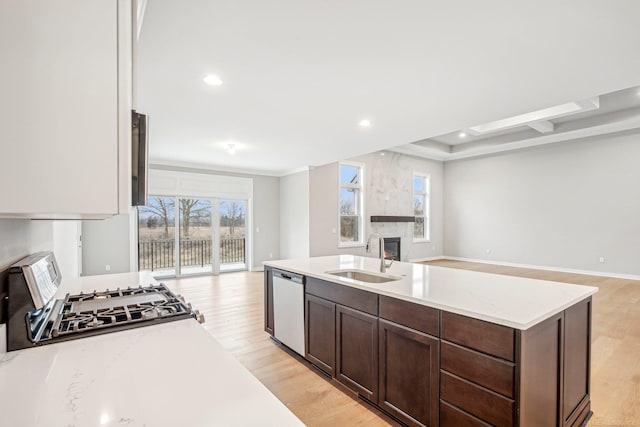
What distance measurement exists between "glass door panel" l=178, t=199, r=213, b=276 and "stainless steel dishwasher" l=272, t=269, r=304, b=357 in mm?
4482

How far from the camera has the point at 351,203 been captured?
821cm

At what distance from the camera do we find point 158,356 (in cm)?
104

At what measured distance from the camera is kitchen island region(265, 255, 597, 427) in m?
1.46

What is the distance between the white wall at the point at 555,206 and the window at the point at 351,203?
3.58m

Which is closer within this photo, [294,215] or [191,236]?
[191,236]

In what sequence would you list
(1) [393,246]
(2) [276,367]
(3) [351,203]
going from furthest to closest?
(1) [393,246]
(3) [351,203]
(2) [276,367]

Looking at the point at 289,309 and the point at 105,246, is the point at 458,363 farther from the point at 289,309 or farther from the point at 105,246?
the point at 105,246

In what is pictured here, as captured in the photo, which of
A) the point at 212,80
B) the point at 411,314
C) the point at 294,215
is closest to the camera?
the point at 411,314

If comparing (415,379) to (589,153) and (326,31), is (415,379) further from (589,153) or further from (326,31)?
(589,153)

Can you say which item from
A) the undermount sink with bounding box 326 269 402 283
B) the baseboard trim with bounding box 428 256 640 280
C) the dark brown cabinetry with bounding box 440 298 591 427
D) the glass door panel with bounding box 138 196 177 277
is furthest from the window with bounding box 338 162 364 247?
the dark brown cabinetry with bounding box 440 298 591 427

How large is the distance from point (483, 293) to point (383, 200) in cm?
684

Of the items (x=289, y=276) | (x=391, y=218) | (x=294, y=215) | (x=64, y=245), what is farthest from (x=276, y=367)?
(x=391, y=218)

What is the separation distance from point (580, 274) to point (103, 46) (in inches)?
365

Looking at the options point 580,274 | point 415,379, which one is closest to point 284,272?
point 415,379
